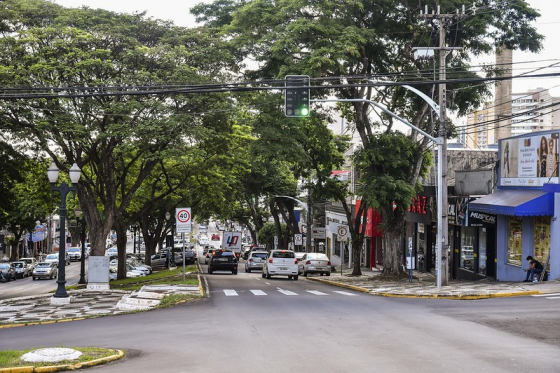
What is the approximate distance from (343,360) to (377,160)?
2112 cm

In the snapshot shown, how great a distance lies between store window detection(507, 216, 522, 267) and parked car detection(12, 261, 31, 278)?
136 ft

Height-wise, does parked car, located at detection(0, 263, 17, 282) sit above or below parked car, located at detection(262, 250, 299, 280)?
below

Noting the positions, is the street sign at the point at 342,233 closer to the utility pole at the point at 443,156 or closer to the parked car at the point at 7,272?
the utility pole at the point at 443,156

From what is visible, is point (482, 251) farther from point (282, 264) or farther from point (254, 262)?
point (254, 262)

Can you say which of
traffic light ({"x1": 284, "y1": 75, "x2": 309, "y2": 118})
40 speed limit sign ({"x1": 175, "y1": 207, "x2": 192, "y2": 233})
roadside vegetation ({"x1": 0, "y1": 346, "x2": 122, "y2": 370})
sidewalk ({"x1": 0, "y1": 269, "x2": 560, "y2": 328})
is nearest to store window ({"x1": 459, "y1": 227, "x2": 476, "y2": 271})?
sidewalk ({"x1": 0, "y1": 269, "x2": 560, "y2": 328})

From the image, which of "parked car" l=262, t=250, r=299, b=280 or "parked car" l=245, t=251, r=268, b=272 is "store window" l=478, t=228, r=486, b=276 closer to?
"parked car" l=262, t=250, r=299, b=280

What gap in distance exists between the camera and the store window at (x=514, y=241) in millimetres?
28750

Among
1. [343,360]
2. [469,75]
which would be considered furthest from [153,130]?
[343,360]

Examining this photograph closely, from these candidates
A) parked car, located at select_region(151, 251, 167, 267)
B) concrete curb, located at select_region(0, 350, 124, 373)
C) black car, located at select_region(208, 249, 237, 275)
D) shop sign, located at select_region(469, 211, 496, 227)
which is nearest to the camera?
concrete curb, located at select_region(0, 350, 124, 373)

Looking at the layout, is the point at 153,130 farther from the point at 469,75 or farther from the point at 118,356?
the point at 118,356

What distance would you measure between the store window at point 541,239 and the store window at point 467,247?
603 centimetres

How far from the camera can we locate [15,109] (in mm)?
29172

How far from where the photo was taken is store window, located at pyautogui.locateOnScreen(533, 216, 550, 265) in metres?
26.7

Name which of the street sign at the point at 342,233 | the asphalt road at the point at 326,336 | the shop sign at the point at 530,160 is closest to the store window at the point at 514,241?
the shop sign at the point at 530,160
